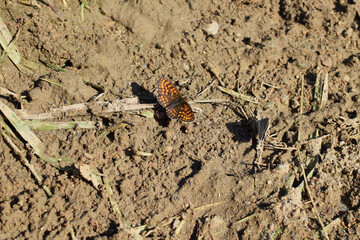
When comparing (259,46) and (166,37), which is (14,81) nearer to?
(166,37)

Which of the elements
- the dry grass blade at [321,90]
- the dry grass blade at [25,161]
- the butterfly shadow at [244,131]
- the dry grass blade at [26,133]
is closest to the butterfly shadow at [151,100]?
the butterfly shadow at [244,131]

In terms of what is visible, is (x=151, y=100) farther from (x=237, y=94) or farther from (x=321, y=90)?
(x=321, y=90)

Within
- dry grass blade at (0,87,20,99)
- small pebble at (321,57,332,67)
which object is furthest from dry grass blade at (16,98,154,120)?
small pebble at (321,57,332,67)


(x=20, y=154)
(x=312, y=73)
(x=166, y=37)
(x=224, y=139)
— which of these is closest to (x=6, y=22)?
(x=20, y=154)

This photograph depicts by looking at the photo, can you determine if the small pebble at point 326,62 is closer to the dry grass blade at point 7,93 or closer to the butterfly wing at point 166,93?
the butterfly wing at point 166,93

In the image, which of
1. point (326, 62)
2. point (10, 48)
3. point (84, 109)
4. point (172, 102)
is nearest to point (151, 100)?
point (172, 102)

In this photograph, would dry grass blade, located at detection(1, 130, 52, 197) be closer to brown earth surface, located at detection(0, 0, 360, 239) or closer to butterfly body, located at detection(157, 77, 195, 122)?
brown earth surface, located at detection(0, 0, 360, 239)

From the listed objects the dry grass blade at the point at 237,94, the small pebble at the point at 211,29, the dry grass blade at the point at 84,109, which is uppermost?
the small pebble at the point at 211,29

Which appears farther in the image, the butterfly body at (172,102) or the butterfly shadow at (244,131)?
the butterfly shadow at (244,131)
